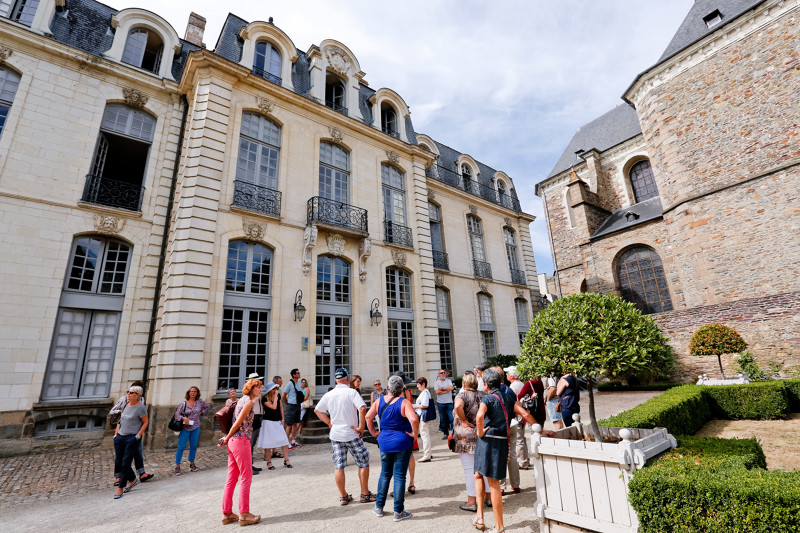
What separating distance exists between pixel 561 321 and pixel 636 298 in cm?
1839

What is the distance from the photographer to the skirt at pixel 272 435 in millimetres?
5988

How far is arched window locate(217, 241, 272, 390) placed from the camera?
899cm

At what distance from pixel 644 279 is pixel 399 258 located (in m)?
14.7

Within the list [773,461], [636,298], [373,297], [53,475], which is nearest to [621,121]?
[636,298]

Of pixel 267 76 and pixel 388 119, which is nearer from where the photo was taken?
pixel 267 76

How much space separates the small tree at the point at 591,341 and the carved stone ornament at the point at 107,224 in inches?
407

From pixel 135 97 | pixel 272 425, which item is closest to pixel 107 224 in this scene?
pixel 135 97

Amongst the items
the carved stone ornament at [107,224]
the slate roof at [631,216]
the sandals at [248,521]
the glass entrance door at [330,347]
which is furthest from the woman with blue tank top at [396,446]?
the slate roof at [631,216]

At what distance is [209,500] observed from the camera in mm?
4789

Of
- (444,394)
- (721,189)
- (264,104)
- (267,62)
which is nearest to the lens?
(444,394)

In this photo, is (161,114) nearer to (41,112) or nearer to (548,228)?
(41,112)

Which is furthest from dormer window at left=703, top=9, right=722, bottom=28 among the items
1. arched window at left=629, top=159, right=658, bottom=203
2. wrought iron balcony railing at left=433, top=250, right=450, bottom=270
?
wrought iron balcony railing at left=433, top=250, right=450, bottom=270

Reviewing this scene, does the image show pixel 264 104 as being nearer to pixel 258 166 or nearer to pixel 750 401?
pixel 258 166

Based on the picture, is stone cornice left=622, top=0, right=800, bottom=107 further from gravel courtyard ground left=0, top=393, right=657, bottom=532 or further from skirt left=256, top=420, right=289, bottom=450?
skirt left=256, top=420, right=289, bottom=450
